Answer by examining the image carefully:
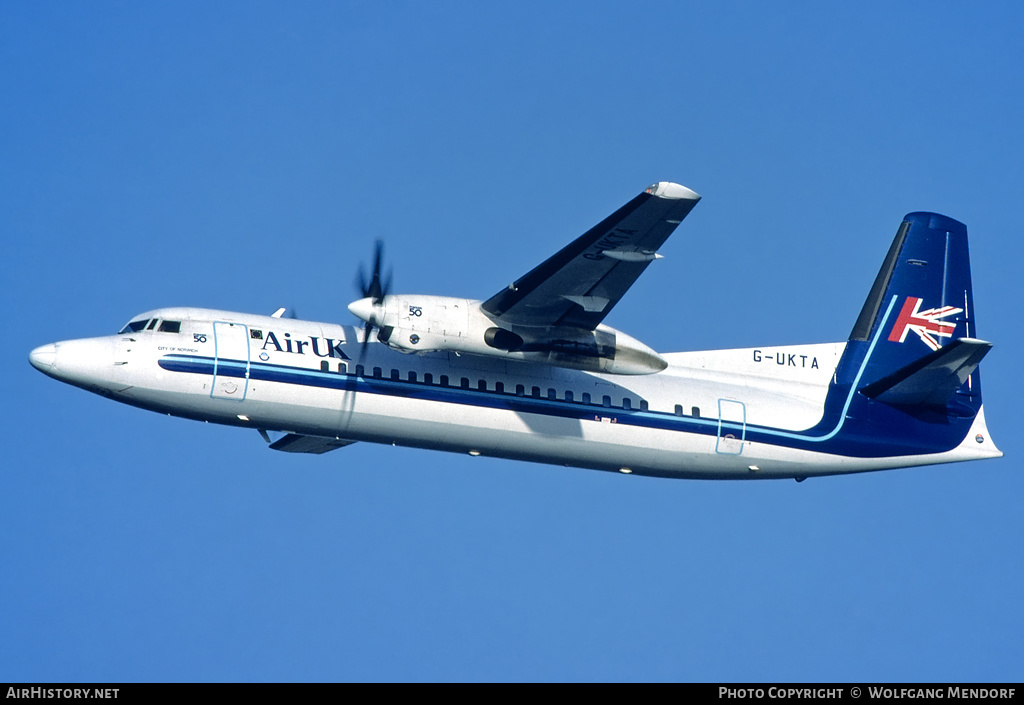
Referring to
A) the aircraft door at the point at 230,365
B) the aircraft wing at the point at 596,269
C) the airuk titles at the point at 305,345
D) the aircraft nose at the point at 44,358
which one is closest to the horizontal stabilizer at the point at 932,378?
the aircraft wing at the point at 596,269

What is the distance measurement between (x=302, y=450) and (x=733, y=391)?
30.8 feet

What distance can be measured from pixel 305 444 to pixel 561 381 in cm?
631

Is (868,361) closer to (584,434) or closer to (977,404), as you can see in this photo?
(977,404)

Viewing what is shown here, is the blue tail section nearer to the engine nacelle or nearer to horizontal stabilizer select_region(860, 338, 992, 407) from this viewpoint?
horizontal stabilizer select_region(860, 338, 992, 407)

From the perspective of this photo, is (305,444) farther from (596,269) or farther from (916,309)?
(916,309)

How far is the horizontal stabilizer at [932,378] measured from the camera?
23.8 meters

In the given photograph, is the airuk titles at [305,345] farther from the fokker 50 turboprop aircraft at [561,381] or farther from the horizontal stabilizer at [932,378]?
the horizontal stabilizer at [932,378]

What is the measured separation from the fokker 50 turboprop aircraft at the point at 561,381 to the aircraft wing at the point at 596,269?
0.03m

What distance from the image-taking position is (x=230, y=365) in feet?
74.4

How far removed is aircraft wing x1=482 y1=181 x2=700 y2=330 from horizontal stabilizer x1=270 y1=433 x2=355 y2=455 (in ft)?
20.5
